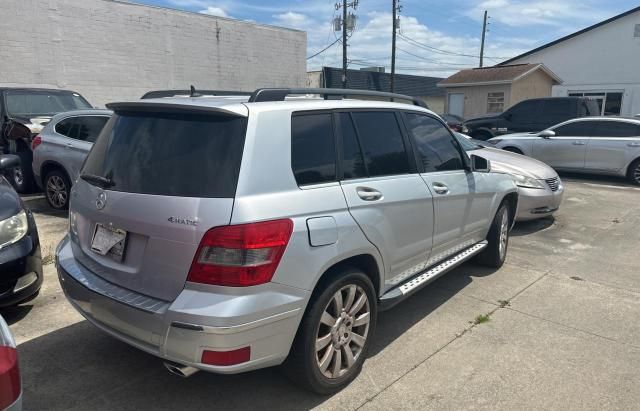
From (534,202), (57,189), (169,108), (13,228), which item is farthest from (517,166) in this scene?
(57,189)

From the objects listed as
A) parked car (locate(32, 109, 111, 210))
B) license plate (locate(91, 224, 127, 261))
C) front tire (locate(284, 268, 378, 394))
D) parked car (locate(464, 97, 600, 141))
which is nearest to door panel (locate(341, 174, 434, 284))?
front tire (locate(284, 268, 378, 394))

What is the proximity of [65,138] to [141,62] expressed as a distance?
40.1 feet

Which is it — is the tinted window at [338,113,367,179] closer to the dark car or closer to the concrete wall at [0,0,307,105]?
the dark car

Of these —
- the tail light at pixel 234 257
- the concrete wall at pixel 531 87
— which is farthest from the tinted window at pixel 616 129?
the concrete wall at pixel 531 87

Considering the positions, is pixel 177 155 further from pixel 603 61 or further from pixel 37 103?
pixel 603 61

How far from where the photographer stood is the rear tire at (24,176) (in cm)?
851

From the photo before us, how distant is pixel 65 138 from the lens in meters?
7.27

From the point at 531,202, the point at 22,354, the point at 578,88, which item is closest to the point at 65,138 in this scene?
the point at 22,354

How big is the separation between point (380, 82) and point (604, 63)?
53.1 feet

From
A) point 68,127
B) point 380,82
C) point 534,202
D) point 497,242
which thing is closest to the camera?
point 497,242

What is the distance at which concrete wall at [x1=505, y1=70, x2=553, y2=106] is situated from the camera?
2556 cm

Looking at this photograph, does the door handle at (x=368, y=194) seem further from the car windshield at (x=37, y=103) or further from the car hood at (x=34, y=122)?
the car windshield at (x=37, y=103)

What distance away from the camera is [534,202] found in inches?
274

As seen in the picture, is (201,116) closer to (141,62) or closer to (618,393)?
(618,393)
